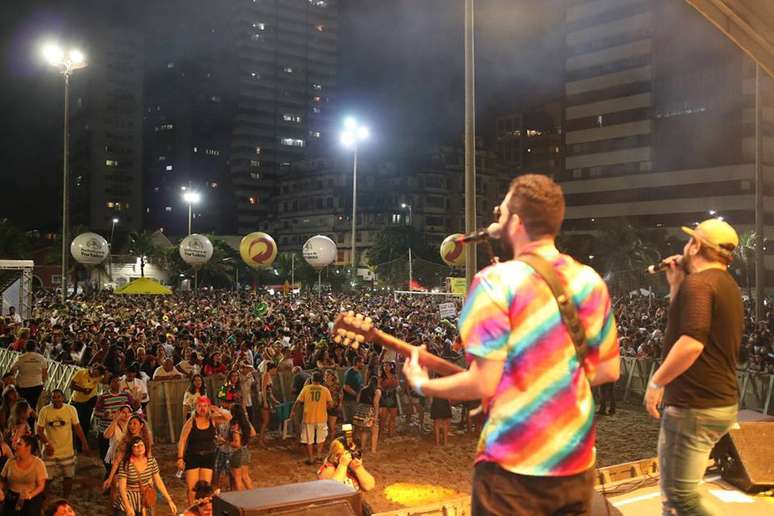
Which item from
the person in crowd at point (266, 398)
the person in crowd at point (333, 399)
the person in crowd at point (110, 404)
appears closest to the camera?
the person in crowd at point (110, 404)

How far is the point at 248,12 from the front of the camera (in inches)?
4535

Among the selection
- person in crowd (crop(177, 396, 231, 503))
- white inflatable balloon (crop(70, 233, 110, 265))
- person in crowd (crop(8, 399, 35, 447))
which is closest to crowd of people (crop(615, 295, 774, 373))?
person in crowd (crop(177, 396, 231, 503))

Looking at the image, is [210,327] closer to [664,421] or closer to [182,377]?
[182,377]

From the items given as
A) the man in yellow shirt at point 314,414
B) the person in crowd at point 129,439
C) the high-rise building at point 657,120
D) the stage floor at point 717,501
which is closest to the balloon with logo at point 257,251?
the man in yellow shirt at point 314,414

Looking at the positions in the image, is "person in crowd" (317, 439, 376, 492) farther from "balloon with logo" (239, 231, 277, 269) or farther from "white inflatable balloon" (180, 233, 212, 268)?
"white inflatable balloon" (180, 233, 212, 268)

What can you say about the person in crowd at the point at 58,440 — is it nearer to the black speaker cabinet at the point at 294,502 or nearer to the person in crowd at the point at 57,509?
the person in crowd at the point at 57,509

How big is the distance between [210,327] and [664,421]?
1919 cm

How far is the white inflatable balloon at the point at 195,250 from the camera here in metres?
22.7

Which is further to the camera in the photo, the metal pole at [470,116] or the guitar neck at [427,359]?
the metal pole at [470,116]

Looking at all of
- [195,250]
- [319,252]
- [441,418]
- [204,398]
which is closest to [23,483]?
[204,398]

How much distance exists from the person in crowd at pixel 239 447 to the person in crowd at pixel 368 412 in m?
3.16

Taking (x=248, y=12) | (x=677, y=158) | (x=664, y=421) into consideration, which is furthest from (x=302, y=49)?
(x=664, y=421)

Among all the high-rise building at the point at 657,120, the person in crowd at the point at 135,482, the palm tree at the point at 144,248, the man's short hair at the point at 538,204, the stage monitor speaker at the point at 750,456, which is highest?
the high-rise building at the point at 657,120

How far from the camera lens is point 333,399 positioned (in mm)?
11570
